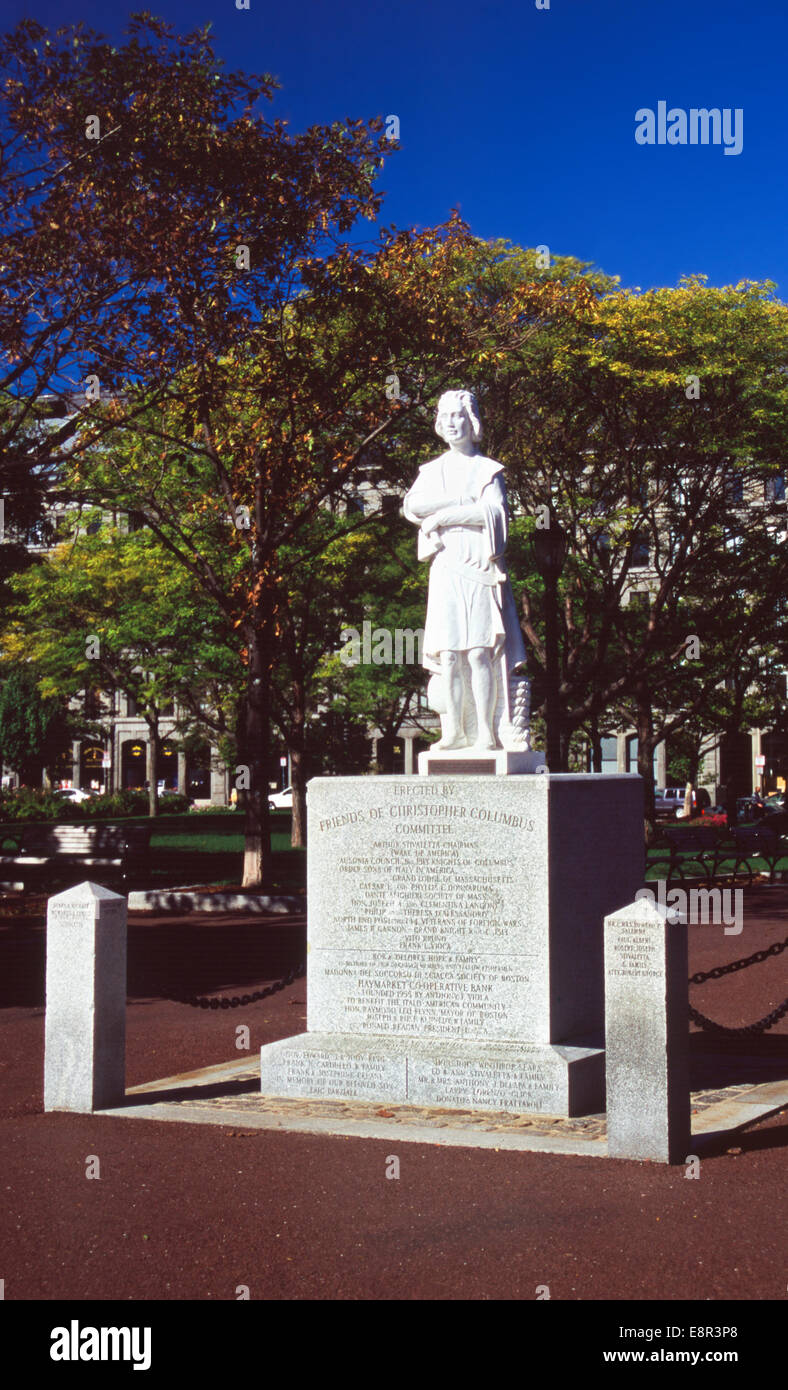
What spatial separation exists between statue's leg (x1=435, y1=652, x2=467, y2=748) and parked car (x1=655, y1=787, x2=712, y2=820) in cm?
5087

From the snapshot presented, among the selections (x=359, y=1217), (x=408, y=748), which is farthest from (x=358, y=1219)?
(x=408, y=748)

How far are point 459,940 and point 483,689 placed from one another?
6.24 feet

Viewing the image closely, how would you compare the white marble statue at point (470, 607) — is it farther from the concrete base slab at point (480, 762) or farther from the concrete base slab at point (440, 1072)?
the concrete base slab at point (440, 1072)

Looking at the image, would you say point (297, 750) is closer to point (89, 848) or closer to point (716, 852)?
point (89, 848)

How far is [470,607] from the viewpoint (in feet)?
35.1

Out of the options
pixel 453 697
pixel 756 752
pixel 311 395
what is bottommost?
pixel 453 697

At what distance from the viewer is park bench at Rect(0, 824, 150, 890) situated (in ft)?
84.8

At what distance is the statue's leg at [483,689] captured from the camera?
10625 mm

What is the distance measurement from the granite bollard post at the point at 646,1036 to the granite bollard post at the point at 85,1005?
3.27 metres

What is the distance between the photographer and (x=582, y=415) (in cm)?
2919

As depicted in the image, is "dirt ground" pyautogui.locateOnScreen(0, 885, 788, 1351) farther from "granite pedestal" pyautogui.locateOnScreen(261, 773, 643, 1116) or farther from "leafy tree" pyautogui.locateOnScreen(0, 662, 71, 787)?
"leafy tree" pyautogui.locateOnScreen(0, 662, 71, 787)

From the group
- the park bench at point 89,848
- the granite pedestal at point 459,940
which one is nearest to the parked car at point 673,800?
the park bench at point 89,848

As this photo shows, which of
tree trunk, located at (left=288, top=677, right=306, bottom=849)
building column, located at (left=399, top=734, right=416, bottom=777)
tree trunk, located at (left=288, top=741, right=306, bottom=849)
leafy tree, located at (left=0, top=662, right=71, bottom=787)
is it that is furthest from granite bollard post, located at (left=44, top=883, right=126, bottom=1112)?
building column, located at (left=399, top=734, right=416, bottom=777)
